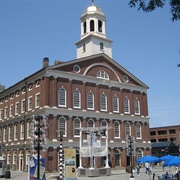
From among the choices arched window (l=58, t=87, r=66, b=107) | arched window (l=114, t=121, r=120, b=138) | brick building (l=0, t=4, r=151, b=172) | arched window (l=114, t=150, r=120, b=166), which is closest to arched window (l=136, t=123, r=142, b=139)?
brick building (l=0, t=4, r=151, b=172)

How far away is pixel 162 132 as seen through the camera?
10325 cm

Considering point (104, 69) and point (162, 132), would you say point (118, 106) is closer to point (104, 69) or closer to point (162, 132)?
point (104, 69)

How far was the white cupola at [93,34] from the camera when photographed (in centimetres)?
5734

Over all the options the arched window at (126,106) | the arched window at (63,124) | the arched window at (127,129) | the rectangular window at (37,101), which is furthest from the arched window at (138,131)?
the rectangular window at (37,101)

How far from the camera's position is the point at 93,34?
2254 inches

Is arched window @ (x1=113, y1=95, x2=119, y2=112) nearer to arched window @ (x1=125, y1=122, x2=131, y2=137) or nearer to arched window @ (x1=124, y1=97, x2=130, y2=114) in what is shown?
arched window @ (x1=124, y1=97, x2=130, y2=114)

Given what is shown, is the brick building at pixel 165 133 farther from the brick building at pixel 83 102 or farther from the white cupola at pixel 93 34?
the white cupola at pixel 93 34

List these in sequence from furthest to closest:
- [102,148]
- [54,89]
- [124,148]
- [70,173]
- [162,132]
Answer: [162,132], [124,148], [54,89], [102,148], [70,173]

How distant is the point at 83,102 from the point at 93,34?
13928 mm

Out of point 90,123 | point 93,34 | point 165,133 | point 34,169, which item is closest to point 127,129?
point 90,123

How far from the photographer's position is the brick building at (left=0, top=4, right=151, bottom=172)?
4691 cm

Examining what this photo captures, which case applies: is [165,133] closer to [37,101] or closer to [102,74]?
[102,74]

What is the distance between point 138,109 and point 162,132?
161ft

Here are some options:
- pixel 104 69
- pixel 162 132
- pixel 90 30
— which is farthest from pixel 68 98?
pixel 162 132
